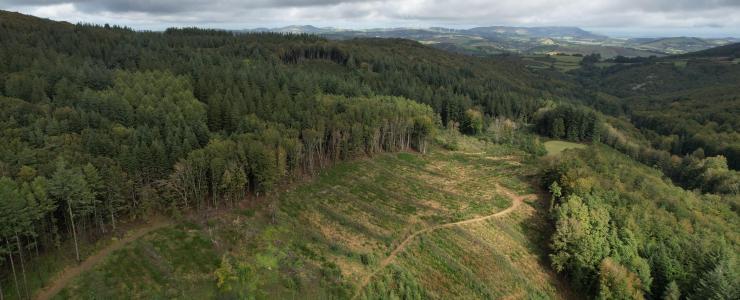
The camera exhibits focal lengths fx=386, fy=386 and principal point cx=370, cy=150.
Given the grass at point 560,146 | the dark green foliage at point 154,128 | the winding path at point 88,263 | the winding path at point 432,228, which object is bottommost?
the grass at point 560,146

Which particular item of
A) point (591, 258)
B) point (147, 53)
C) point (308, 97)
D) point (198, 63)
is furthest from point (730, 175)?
point (147, 53)

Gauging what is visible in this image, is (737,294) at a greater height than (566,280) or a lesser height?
greater

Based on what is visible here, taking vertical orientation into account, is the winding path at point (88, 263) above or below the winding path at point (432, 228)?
above

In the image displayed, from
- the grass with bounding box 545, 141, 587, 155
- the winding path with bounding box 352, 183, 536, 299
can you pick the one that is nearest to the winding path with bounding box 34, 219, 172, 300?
the winding path with bounding box 352, 183, 536, 299

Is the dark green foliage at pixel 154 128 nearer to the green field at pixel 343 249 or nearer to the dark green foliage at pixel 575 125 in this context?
the green field at pixel 343 249

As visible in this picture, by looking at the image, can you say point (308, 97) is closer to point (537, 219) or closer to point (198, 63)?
point (198, 63)

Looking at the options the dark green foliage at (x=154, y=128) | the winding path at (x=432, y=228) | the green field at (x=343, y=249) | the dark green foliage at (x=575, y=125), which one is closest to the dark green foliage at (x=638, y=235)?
the green field at (x=343, y=249)
